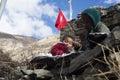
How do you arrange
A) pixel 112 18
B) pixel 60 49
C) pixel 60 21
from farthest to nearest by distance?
pixel 60 21, pixel 112 18, pixel 60 49

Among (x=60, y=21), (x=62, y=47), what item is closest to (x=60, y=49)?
(x=62, y=47)

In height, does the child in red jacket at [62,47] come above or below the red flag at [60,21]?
below

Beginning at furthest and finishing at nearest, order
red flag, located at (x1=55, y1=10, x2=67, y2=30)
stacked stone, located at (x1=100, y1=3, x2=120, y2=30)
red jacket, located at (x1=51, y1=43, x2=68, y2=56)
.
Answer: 1. red flag, located at (x1=55, y1=10, x2=67, y2=30)
2. stacked stone, located at (x1=100, y1=3, x2=120, y2=30)
3. red jacket, located at (x1=51, y1=43, x2=68, y2=56)

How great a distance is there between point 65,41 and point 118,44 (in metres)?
2.15

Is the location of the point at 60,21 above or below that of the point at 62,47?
above

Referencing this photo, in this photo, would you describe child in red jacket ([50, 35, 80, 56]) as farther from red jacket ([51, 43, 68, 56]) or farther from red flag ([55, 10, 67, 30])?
red flag ([55, 10, 67, 30])

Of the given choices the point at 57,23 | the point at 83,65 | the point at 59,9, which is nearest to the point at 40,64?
the point at 83,65

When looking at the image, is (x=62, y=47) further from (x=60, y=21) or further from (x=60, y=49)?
(x=60, y=21)

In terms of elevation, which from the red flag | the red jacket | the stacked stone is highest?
the red flag

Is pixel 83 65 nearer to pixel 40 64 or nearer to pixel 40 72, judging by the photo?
pixel 40 72

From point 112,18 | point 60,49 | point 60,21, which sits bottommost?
point 60,49

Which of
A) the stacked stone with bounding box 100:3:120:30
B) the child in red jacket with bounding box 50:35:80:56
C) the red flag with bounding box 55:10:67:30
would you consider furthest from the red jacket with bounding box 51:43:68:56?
the red flag with bounding box 55:10:67:30

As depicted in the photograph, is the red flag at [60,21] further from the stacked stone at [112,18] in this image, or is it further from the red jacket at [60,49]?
the red jacket at [60,49]

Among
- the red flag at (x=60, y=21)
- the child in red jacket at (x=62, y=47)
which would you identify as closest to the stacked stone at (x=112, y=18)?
the child in red jacket at (x=62, y=47)
